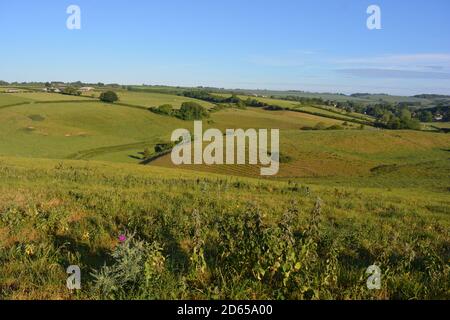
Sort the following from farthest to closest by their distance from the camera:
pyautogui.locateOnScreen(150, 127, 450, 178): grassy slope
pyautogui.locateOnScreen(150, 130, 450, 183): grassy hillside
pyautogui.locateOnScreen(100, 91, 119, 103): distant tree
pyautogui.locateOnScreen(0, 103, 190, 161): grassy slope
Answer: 1. pyautogui.locateOnScreen(100, 91, 119, 103): distant tree
2. pyautogui.locateOnScreen(0, 103, 190, 161): grassy slope
3. pyautogui.locateOnScreen(150, 127, 450, 178): grassy slope
4. pyautogui.locateOnScreen(150, 130, 450, 183): grassy hillside

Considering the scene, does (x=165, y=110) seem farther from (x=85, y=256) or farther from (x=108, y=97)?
(x=85, y=256)

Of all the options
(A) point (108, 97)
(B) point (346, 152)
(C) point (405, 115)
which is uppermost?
(A) point (108, 97)

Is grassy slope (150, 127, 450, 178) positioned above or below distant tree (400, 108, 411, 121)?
below

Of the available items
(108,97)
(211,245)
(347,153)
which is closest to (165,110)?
(108,97)

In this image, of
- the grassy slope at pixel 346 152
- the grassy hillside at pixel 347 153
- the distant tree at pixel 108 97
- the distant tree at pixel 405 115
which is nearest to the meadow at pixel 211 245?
the grassy hillside at pixel 347 153

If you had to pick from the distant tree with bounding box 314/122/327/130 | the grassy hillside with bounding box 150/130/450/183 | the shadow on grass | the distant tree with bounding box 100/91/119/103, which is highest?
the distant tree with bounding box 100/91/119/103

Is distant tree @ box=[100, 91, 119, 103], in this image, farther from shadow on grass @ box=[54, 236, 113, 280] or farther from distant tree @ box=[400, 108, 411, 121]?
shadow on grass @ box=[54, 236, 113, 280]

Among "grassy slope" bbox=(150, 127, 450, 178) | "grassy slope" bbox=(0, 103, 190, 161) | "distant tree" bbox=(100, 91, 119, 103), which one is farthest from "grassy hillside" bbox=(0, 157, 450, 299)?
"distant tree" bbox=(100, 91, 119, 103)

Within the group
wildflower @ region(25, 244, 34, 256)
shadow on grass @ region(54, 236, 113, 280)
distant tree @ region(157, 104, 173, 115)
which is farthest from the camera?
distant tree @ region(157, 104, 173, 115)

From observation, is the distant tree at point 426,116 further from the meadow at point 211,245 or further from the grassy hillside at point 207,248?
the grassy hillside at point 207,248

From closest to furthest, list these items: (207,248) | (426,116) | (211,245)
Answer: (207,248)
(211,245)
(426,116)

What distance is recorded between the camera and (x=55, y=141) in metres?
85.8

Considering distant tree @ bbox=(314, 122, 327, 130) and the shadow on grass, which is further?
distant tree @ bbox=(314, 122, 327, 130)
